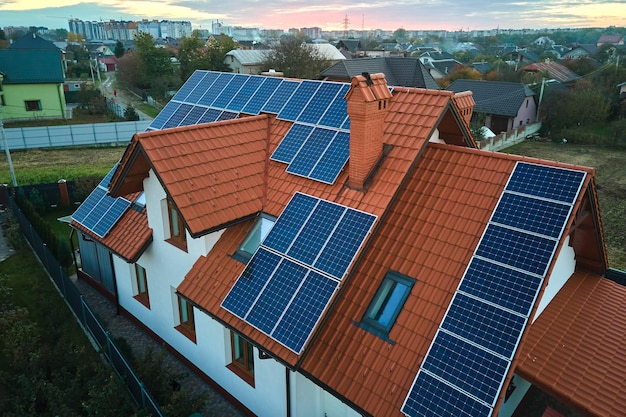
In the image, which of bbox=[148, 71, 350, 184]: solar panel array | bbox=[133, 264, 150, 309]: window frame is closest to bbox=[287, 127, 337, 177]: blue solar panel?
bbox=[148, 71, 350, 184]: solar panel array

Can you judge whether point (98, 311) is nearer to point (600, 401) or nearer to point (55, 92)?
point (600, 401)

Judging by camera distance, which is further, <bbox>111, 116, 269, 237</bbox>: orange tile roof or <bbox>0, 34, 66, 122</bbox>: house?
<bbox>0, 34, 66, 122</bbox>: house

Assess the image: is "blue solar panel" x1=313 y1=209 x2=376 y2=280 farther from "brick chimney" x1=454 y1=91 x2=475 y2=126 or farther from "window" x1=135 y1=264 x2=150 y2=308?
"window" x1=135 y1=264 x2=150 y2=308

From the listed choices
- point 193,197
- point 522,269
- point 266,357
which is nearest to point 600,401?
point 522,269

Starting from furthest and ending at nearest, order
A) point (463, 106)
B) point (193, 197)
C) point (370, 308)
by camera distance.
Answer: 1. point (463, 106)
2. point (193, 197)
3. point (370, 308)

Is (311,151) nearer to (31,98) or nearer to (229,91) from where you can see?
(229,91)

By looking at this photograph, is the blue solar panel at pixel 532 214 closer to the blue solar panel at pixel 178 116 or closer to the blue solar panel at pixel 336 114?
the blue solar panel at pixel 336 114

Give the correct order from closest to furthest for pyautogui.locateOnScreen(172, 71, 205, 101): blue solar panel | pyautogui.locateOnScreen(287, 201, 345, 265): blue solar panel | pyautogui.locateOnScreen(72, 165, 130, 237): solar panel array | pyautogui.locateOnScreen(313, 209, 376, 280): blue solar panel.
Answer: pyautogui.locateOnScreen(313, 209, 376, 280): blue solar panel → pyautogui.locateOnScreen(287, 201, 345, 265): blue solar panel → pyautogui.locateOnScreen(72, 165, 130, 237): solar panel array → pyautogui.locateOnScreen(172, 71, 205, 101): blue solar panel

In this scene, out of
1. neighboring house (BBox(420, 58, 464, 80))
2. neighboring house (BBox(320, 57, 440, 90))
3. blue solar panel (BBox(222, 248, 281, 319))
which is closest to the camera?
blue solar panel (BBox(222, 248, 281, 319))
